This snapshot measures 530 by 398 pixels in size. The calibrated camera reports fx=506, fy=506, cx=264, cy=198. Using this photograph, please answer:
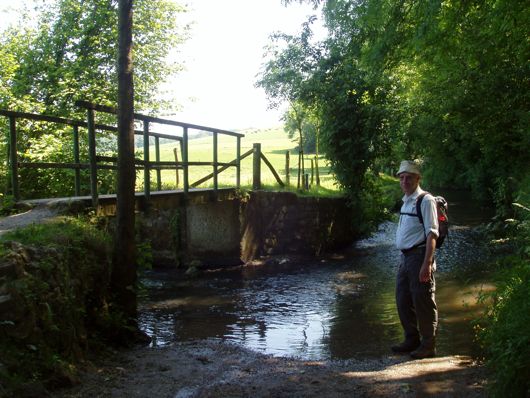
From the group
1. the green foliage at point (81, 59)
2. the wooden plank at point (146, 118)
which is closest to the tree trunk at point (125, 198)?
the wooden plank at point (146, 118)

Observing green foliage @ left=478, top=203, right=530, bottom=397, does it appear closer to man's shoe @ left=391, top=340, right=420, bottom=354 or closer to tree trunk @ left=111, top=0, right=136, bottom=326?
man's shoe @ left=391, top=340, right=420, bottom=354

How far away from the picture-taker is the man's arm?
5.32m

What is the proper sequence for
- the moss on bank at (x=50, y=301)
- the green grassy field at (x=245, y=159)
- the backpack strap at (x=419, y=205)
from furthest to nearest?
the green grassy field at (x=245, y=159)
the backpack strap at (x=419, y=205)
the moss on bank at (x=50, y=301)

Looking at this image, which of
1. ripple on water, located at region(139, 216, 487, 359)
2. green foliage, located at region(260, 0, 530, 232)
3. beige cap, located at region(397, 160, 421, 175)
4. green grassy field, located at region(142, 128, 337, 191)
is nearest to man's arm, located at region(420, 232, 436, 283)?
beige cap, located at region(397, 160, 421, 175)

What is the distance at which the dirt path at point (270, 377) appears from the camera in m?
4.59

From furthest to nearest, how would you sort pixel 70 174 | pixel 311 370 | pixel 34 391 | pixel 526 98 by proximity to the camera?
pixel 526 98, pixel 70 174, pixel 311 370, pixel 34 391

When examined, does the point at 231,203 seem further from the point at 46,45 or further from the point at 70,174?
the point at 46,45

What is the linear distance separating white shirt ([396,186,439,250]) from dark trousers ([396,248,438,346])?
0.42ft

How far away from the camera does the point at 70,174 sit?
12.1 m

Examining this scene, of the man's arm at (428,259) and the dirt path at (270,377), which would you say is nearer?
the dirt path at (270,377)

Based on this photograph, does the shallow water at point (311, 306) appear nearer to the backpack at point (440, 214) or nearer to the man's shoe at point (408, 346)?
the man's shoe at point (408, 346)

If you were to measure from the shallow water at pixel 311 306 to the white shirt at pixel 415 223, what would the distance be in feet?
4.63

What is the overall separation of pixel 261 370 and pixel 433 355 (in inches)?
77.8

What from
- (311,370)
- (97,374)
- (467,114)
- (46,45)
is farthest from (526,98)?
(46,45)
